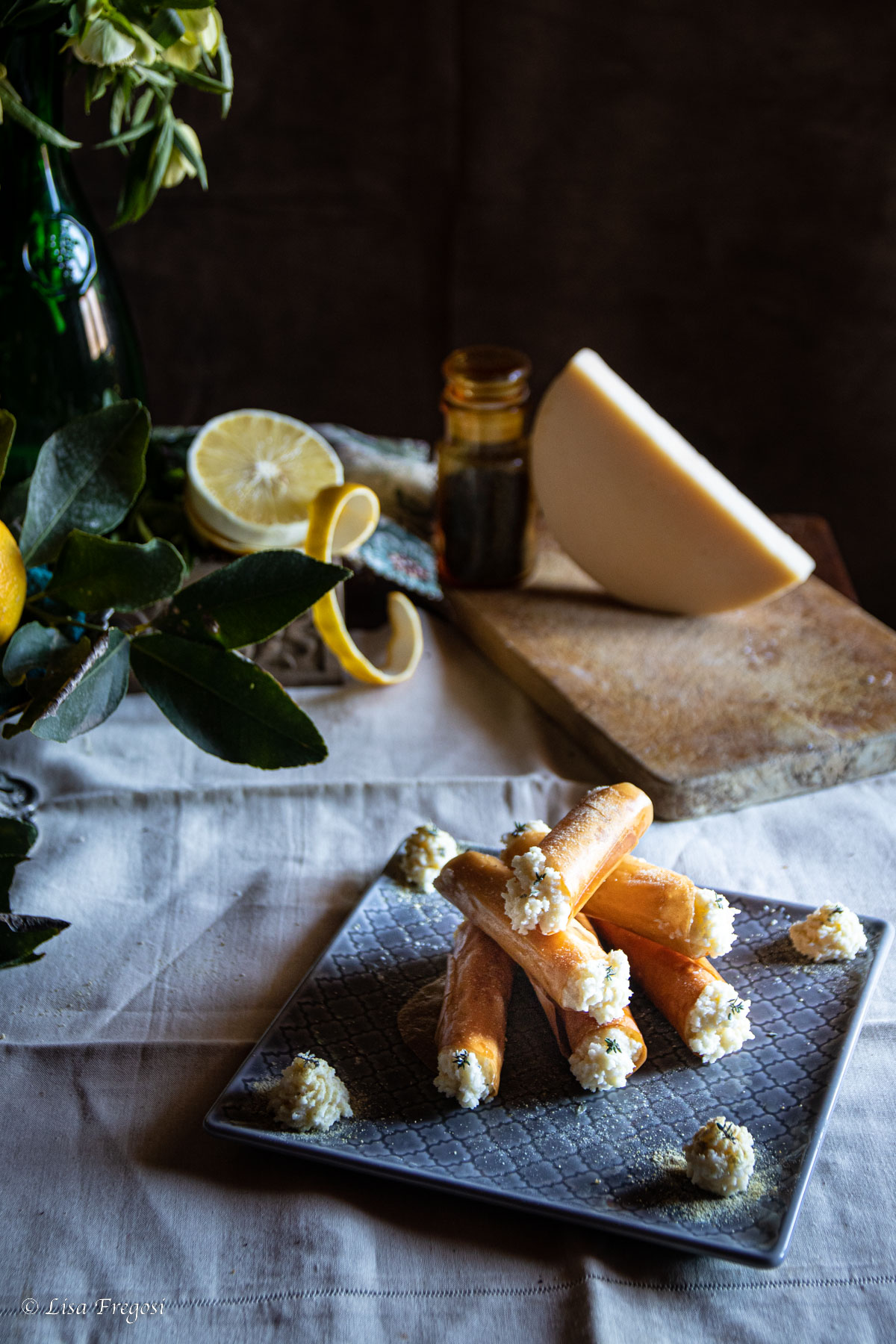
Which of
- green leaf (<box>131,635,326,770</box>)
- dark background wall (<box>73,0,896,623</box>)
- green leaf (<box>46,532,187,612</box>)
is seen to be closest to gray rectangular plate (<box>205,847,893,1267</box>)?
green leaf (<box>131,635,326,770</box>)

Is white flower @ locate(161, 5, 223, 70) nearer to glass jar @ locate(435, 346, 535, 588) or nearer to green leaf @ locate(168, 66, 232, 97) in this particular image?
green leaf @ locate(168, 66, 232, 97)

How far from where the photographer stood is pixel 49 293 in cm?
83

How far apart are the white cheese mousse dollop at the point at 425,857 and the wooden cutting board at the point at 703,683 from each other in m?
0.19

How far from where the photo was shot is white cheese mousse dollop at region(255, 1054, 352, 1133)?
1.67ft

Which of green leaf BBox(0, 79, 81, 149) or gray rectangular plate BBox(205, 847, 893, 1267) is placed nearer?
gray rectangular plate BBox(205, 847, 893, 1267)

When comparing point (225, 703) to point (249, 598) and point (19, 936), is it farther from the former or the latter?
point (19, 936)

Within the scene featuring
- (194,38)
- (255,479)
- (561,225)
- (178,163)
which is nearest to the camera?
(194,38)

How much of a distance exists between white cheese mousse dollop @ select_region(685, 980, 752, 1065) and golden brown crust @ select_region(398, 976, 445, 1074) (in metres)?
0.13

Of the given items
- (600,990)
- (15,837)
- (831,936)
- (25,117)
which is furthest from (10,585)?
(831,936)

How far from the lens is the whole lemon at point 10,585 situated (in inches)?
23.4

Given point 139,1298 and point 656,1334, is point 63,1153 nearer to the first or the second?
point 139,1298

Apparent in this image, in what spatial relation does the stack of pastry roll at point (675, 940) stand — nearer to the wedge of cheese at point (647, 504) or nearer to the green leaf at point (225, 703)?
the green leaf at point (225, 703)

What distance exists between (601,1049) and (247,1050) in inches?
7.9

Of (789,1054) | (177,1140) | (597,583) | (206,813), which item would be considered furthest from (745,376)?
(177,1140)
